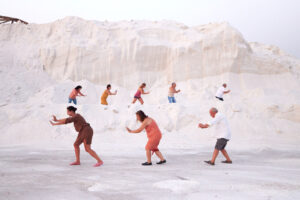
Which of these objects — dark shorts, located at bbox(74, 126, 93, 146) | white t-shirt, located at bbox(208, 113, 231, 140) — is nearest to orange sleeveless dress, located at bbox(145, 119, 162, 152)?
dark shorts, located at bbox(74, 126, 93, 146)

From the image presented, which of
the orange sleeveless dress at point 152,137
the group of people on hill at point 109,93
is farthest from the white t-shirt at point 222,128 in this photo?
the group of people on hill at point 109,93

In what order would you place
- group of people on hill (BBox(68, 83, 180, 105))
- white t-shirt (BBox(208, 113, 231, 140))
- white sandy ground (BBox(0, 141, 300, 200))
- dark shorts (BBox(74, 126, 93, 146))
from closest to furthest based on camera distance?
1. white sandy ground (BBox(0, 141, 300, 200))
2. dark shorts (BBox(74, 126, 93, 146))
3. white t-shirt (BBox(208, 113, 231, 140))
4. group of people on hill (BBox(68, 83, 180, 105))

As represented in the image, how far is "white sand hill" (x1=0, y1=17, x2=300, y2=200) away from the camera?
12.2 ft

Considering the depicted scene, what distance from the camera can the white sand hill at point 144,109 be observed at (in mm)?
3721

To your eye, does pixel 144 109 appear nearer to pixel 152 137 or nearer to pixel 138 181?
pixel 152 137

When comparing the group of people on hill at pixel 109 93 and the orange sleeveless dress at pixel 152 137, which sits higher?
the group of people on hill at pixel 109 93

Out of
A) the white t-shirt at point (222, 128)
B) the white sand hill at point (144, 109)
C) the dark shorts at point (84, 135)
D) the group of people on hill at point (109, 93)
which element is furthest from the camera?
the group of people on hill at point (109, 93)

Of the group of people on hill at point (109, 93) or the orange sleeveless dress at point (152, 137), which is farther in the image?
the group of people on hill at point (109, 93)

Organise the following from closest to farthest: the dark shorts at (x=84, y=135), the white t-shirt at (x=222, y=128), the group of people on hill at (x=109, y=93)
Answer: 1. the dark shorts at (x=84, y=135)
2. the white t-shirt at (x=222, y=128)
3. the group of people on hill at (x=109, y=93)

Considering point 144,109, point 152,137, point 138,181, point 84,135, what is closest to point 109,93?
point 144,109

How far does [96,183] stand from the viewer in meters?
3.72

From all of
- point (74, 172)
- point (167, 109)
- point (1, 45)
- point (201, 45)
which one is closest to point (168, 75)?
point (201, 45)

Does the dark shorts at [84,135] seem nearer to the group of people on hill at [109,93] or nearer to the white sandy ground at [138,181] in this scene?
the white sandy ground at [138,181]

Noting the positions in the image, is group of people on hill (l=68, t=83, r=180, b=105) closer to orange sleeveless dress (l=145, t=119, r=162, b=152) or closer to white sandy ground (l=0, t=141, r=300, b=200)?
white sandy ground (l=0, t=141, r=300, b=200)
